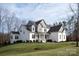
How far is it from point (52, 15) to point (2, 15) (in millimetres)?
A: 589

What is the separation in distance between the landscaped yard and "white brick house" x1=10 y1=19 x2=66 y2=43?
6 cm

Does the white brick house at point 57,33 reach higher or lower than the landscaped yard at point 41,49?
higher

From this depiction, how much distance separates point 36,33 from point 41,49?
0.65 feet

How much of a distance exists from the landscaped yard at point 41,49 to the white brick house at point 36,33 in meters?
0.06

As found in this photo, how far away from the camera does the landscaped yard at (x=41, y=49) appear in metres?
4.43

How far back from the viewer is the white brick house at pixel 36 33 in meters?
4.44

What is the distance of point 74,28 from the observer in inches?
175

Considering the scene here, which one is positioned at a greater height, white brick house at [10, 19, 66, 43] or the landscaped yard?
white brick house at [10, 19, 66, 43]

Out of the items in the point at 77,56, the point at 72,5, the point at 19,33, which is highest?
the point at 72,5

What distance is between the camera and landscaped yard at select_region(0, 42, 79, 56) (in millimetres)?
4426

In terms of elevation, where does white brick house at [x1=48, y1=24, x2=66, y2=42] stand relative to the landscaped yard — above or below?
above

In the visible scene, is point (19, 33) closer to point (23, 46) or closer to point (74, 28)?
point (23, 46)

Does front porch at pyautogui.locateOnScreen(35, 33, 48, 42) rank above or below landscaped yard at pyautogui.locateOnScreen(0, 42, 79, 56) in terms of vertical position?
above

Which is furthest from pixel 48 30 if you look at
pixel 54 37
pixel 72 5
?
pixel 72 5
